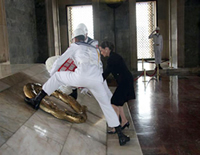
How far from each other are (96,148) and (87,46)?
4.44 ft

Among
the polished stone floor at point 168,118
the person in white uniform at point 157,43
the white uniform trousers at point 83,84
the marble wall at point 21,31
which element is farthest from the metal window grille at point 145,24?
the white uniform trousers at point 83,84

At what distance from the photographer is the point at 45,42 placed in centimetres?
1193

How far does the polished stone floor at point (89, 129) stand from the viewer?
2.76m

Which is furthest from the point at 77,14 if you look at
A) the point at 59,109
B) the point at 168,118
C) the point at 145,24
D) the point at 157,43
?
the point at 59,109

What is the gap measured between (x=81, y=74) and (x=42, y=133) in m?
0.89

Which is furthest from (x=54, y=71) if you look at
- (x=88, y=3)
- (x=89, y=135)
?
(x=88, y=3)

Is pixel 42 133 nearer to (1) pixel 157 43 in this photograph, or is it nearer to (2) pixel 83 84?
(2) pixel 83 84

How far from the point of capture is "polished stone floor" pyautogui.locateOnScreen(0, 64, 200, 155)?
2.76 metres

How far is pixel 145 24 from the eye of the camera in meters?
16.1

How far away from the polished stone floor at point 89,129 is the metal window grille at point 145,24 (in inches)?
397

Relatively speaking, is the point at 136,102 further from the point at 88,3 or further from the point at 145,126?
the point at 88,3

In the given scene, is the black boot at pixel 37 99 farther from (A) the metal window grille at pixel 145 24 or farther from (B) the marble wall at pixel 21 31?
(A) the metal window grille at pixel 145 24

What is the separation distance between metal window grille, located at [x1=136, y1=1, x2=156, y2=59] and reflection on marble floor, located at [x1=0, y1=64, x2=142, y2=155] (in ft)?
41.1

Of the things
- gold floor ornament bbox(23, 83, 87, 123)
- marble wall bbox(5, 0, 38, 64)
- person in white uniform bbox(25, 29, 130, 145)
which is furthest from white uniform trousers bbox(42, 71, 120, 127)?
marble wall bbox(5, 0, 38, 64)
